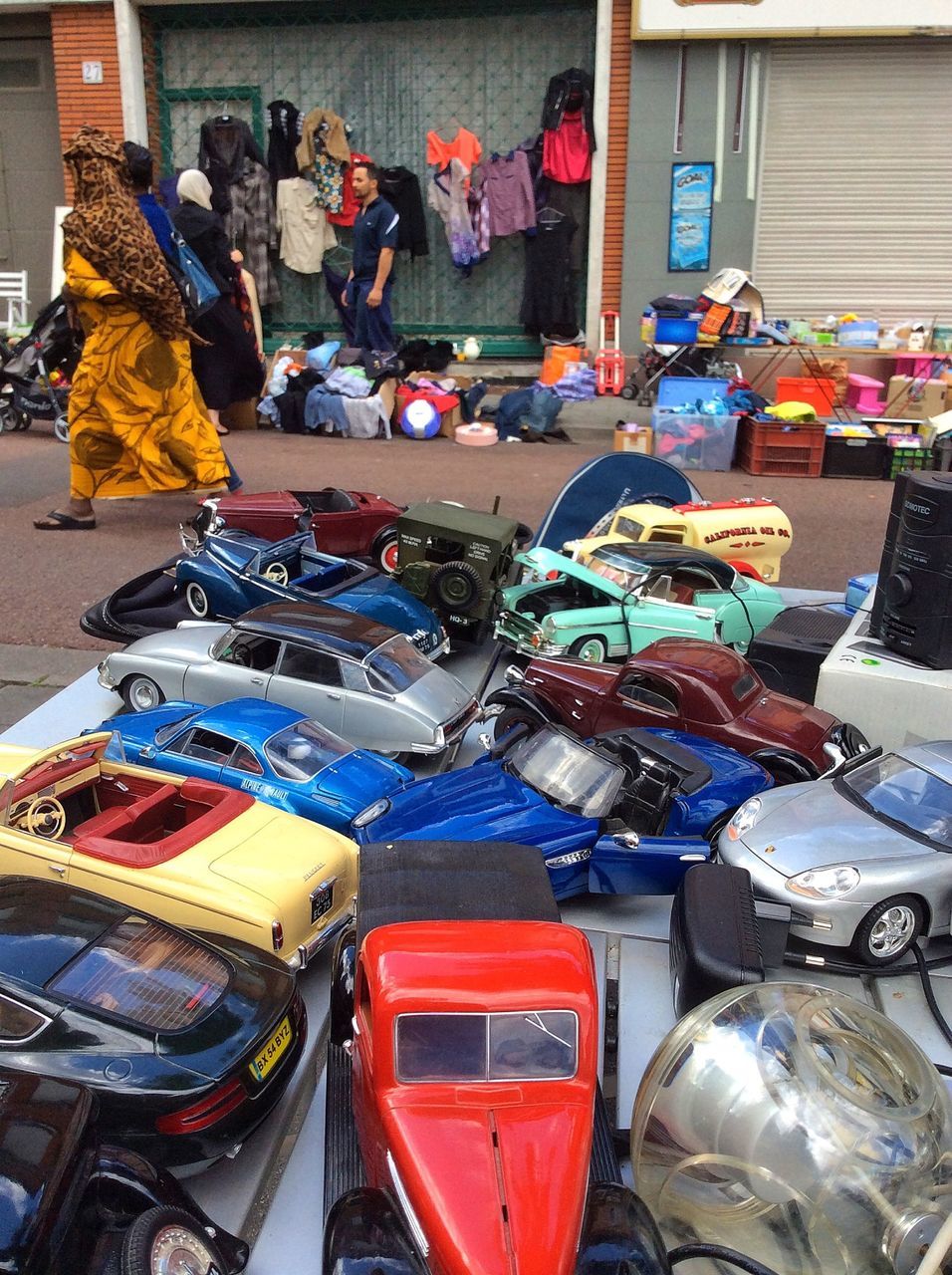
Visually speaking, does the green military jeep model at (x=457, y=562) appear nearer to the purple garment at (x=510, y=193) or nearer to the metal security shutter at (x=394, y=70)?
the purple garment at (x=510, y=193)

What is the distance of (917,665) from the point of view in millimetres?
5742

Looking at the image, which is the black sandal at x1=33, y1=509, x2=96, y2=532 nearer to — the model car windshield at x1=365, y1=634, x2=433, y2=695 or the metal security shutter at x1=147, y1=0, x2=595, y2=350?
the model car windshield at x1=365, y1=634, x2=433, y2=695

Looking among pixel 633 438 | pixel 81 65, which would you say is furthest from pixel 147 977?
pixel 81 65

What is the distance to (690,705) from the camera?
5562mm

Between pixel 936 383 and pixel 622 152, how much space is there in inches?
211

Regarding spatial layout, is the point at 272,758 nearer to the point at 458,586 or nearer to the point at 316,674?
the point at 316,674

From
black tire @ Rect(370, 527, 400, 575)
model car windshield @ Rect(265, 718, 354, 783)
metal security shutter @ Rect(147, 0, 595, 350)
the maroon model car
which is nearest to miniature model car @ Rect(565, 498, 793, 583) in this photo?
black tire @ Rect(370, 527, 400, 575)

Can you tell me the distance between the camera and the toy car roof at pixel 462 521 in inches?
285

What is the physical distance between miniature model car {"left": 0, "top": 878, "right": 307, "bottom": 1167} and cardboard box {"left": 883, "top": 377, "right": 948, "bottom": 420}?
481 inches

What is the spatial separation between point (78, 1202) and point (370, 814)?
232 cm

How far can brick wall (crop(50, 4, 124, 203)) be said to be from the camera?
1546 cm

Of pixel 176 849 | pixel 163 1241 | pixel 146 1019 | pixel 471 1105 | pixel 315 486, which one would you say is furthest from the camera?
pixel 315 486

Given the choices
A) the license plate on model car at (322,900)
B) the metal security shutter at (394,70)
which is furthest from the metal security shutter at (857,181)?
A: the license plate on model car at (322,900)

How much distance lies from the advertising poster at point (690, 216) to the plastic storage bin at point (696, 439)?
3.58m
